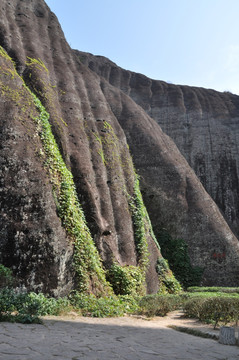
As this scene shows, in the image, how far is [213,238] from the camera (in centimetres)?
1778

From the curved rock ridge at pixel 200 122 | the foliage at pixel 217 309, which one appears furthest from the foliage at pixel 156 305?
the curved rock ridge at pixel 200 122

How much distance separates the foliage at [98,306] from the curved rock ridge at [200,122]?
16653mm

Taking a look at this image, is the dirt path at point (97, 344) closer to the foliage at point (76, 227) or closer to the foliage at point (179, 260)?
the foliage at point (76, 227)

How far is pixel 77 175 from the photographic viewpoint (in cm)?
1358

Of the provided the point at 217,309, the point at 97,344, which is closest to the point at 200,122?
the point at 217,309

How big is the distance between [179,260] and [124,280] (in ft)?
20.6

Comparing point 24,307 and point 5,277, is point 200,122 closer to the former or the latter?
point 5,277

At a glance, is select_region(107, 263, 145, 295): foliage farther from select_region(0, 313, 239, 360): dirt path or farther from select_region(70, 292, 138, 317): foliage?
select_region(0, 313, 239, 360): dirt path

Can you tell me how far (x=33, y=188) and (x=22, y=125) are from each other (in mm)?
2977

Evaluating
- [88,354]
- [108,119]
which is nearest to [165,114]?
[108,119]

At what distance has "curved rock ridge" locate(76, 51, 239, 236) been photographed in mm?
26656

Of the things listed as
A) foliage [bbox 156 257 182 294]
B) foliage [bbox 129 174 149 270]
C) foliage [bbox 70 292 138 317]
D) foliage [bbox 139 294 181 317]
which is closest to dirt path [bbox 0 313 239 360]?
foliage [bbox 70 292 138 317]

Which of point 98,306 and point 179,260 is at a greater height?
point 179,260

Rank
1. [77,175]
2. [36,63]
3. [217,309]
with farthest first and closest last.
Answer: [36,63]
[77,175]
[217,309]
